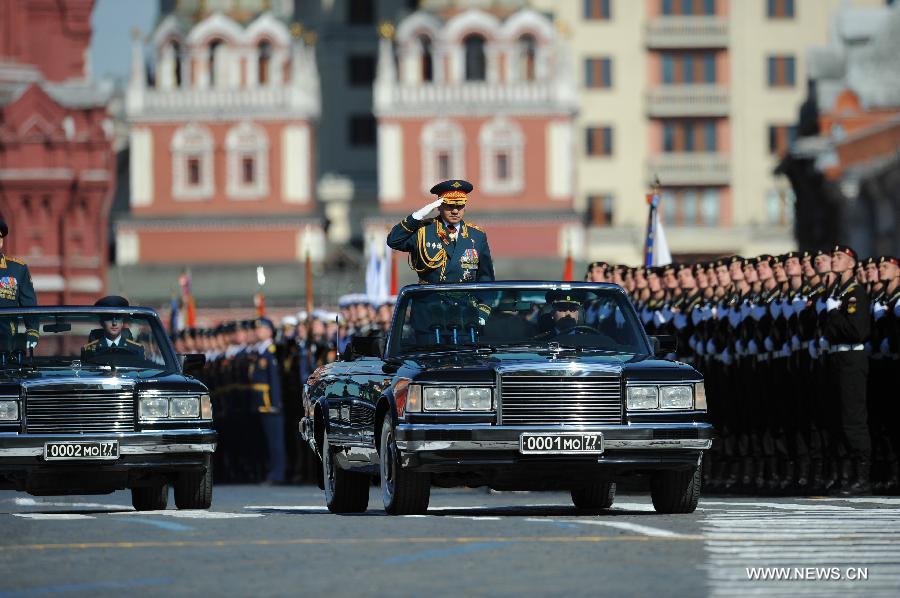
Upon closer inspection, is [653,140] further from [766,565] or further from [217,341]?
[766,565]

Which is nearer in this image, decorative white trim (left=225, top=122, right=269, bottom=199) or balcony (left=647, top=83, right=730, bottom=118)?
decorative white trim (left=225, top=122, right=269, bottom=199)

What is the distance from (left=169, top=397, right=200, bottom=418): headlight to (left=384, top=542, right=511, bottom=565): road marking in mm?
5025

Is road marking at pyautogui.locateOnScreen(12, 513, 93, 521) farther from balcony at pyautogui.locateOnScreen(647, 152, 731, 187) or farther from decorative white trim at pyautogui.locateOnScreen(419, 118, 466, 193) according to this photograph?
balcony at pyautogui.locateOnScreen(647, 152, 731, 187)

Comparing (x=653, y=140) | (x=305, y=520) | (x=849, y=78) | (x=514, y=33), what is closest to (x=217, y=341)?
(x=305, y=520)

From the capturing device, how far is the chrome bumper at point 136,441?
61.4 ft

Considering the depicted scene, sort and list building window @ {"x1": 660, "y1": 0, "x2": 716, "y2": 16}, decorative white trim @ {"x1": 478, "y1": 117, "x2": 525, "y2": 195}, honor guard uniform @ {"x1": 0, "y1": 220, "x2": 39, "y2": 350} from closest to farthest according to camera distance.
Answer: honor guard uniform @ {"x1": 0, "y1": 220, "x2": 39, "y2": 350}, decorative white trim @ {"x1": 478, "y1": 117, "x2": 525, "y2": 195}, building window @ {"x1": 660, "y1": 0, "x2": 716, "y2": 16}

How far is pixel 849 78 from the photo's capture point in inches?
2840

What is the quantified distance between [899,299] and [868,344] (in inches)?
24.2

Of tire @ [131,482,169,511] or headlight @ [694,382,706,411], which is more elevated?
headlight @ [694,382,706,411]

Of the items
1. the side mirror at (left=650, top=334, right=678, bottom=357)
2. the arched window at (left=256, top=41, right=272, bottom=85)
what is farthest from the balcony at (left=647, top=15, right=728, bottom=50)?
the side mirror at (left=650, top=334, right=678, bottom=357)

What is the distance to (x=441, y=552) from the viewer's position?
14.0m

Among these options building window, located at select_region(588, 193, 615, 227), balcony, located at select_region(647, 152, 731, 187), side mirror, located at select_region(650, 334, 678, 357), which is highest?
balcony, located at select_region(647, 152, 731, 187)

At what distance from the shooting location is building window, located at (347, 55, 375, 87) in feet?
375

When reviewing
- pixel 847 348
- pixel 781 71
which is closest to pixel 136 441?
pixel 847 348
